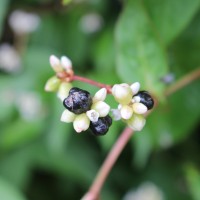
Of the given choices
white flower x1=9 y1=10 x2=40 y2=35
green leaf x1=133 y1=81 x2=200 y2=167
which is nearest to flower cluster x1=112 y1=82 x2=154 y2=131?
green leaf x1=133 y1=81 x2=200 y2=167

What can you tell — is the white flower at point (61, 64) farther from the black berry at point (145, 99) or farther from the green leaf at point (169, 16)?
the green leaf at point (169, 16)

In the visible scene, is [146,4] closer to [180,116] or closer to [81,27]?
[180,116]

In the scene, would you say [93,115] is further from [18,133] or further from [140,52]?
[18,133]

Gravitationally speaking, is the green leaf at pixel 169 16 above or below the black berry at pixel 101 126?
below

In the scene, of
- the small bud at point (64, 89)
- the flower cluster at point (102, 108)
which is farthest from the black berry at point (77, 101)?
the small bud at point (64, 89)

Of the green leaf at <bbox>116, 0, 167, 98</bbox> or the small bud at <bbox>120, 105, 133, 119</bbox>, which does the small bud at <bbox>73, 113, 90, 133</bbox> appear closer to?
the small bud at <bbox>120, 105, 133, 119</bbox>

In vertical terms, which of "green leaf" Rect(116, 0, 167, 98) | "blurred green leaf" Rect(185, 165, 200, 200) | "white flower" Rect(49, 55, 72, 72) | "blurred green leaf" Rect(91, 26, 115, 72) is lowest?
"blurred green leaf" Rect(185, 165, 200, 200)

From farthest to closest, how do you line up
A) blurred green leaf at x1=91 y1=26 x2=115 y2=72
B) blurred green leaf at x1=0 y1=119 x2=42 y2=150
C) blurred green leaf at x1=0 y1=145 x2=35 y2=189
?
blurred green leaf at x1=0 y1=145 x2=35 y2=189, blurred green leaf at x1=0 y1=119 x2=42 y2=150, blurred green leaf at x1=91 y1=26 x2=115 y2=72
